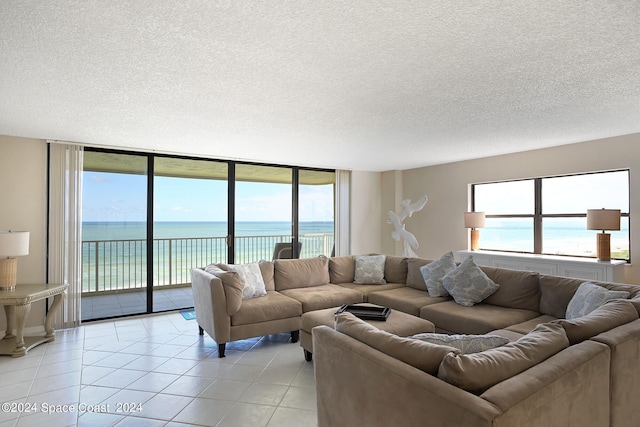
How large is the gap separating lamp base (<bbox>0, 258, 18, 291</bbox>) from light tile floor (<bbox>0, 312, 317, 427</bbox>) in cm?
76

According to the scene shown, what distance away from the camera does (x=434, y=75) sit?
2.28 meters

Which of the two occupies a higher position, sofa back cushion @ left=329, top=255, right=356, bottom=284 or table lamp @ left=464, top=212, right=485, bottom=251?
table lamp @ left=464, top=212, right=485, bottom=251

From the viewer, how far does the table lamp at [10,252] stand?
338 cm

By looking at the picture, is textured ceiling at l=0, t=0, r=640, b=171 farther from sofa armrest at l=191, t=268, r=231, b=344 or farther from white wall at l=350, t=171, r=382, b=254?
white wall at l=350, t=171, r=382, b=254

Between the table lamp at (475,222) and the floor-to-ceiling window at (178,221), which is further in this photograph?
the table lamp at (475,222)

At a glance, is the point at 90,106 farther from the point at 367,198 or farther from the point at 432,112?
the point at 367,198

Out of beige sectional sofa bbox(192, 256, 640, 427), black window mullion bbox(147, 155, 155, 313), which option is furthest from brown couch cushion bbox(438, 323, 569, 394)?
black window mullion bbox(147, 155, 155, 313)

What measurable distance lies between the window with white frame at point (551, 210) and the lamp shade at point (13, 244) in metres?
6.37

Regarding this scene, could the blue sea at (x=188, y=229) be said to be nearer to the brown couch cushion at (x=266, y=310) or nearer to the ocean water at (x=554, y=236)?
the brown couch cushion at (x=266, y=310)

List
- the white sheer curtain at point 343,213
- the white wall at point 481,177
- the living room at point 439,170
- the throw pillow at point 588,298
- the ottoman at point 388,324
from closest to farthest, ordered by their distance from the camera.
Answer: the throw pillow at point 588,298
the ottoman at point 388,324
the living room at point 439,170
the white wall at point 481,177
the white sheer curtain at point 343,213

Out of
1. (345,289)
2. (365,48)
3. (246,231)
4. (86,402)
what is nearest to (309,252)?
(246,231)

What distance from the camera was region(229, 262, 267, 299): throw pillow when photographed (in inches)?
146

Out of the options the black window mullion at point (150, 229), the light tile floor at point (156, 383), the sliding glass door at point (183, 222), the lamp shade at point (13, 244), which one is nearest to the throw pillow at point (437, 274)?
the light tile floor at point (156, 383)

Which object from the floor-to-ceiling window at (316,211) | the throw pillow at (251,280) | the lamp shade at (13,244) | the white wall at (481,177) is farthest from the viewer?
the floor-to-ceiling window at (316,211)
